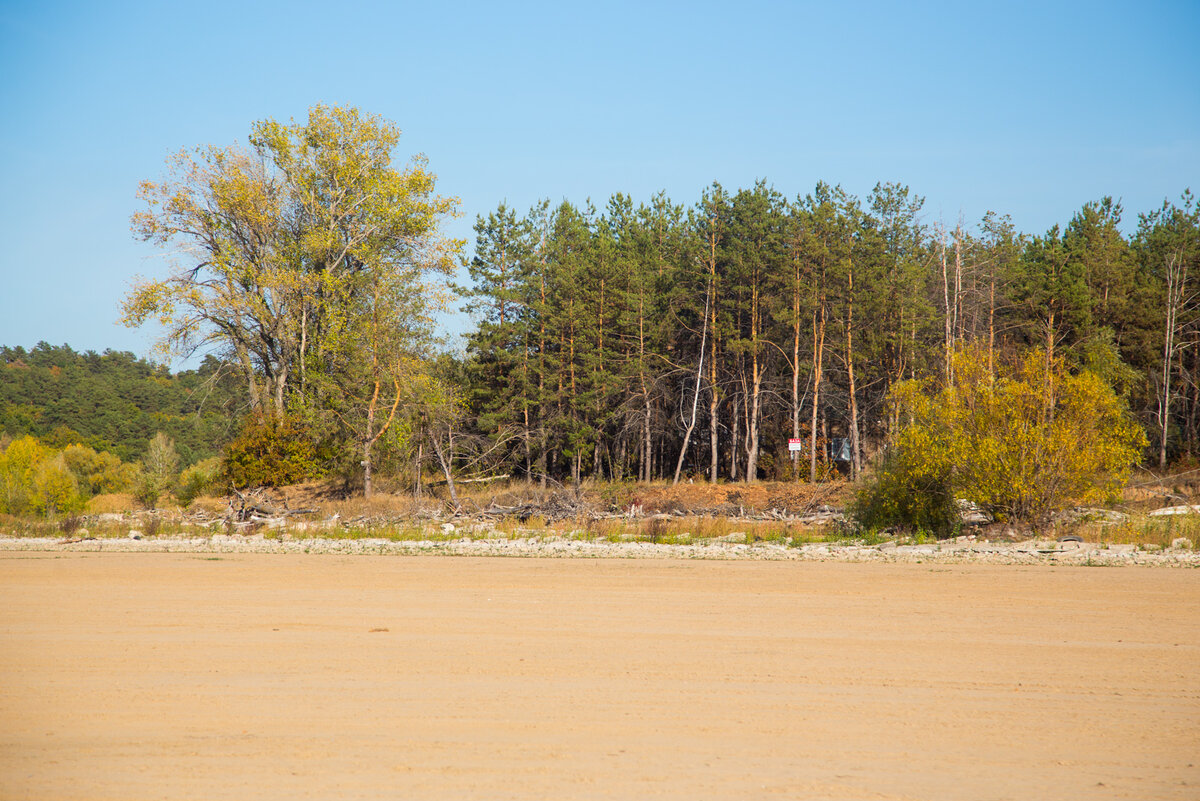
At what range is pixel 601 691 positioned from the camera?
852cm

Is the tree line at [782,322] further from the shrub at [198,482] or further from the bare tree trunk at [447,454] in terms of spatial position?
the shrub at [198,482]

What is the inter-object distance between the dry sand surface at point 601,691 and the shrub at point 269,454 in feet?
60.5

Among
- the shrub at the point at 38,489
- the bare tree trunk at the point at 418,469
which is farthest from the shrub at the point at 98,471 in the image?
the bare tree trunk at the point at 418,469

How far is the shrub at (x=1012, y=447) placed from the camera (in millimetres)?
20266

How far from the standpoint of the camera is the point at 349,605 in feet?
43.0

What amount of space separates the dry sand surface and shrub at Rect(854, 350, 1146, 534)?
18.7 feet

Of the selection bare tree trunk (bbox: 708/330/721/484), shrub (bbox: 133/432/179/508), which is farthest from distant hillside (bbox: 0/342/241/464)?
bare tree trunk (bbox: 708/330/721/484)

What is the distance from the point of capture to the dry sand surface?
6.39 metres

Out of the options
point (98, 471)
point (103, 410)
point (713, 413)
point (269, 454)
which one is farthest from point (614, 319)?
point (103, 410)

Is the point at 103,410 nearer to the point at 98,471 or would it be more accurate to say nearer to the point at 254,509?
the point at 98,471

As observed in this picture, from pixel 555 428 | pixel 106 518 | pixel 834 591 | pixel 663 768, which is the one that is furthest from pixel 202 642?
pixel 555 428

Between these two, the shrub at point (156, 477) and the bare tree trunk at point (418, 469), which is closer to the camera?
the bare tree trunk at point (418, 469)

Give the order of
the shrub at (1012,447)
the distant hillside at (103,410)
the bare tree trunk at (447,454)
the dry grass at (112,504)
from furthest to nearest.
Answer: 1. the distant hillside at (103,410)
2. the dry grass at (112,504)
3. the bare tree trunk at (447,454)
4. the shrub at (1012,447)

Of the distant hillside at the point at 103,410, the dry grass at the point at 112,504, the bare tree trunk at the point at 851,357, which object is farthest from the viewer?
the distant hillside at the point at 103,410
